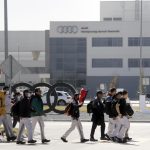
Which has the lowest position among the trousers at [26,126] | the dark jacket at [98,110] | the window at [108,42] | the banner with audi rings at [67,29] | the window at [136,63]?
the trousers at [26,126]

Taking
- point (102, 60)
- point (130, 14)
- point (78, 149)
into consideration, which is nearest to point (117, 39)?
point (102, 60)

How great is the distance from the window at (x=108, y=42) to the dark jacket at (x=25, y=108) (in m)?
72.2

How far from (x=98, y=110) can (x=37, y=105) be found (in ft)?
7.14

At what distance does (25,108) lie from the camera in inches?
831

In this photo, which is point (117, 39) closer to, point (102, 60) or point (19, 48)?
point (102, 60)

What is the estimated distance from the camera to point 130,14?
351 ft

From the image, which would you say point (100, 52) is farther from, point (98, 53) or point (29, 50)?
point (29, 50)

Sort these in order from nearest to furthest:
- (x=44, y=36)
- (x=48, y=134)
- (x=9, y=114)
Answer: (x=9, y=114) → (x=48, y=134) → (x=44, y=36)

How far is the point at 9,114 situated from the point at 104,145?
3626mm

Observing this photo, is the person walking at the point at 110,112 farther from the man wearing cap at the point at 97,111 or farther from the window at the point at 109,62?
the window at the point at 109,62

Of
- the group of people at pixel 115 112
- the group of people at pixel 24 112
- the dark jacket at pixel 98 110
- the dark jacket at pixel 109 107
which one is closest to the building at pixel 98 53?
the dark jacket at pixel 109 107

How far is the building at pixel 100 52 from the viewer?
93125 mm

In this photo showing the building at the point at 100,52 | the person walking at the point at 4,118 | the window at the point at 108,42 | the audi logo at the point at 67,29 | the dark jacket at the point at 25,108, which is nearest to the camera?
the dark jacket at the point at 25,108

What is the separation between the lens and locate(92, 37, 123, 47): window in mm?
93250
